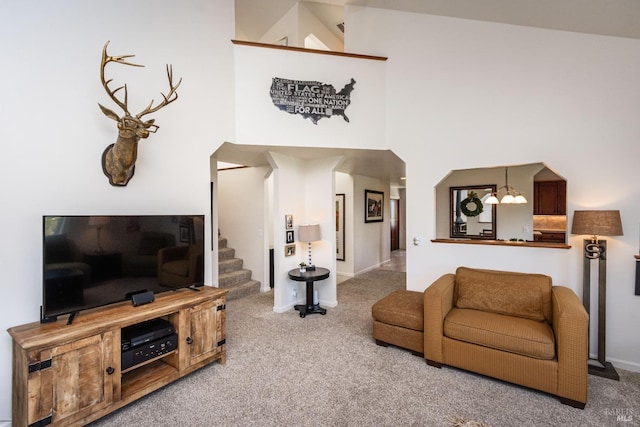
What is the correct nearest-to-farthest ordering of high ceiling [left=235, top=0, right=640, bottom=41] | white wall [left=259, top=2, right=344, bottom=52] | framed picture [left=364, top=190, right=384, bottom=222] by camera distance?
1. high ceiling [left=235, top=0, right=640, bottom=41]
2. white wall [left=259, top=2, right=344, bottom=52]
3. framed picture [left=364, top=190, right=384, bottom=222]

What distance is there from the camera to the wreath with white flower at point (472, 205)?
5613 mm

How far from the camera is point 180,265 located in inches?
102

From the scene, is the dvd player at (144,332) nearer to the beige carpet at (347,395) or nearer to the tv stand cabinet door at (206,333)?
the tv stand cabinet door at (206,333)

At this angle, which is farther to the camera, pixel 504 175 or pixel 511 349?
pixel 504 175

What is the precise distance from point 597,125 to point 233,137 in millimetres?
3773

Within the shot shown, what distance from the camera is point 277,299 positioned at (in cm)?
418

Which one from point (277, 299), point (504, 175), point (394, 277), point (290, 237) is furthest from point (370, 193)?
point (277, 299)

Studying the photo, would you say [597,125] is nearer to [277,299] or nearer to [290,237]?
[290,237]

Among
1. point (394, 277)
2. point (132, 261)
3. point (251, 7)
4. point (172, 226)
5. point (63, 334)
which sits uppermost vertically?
point (251, 7)

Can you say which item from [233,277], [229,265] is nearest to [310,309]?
[233,277]

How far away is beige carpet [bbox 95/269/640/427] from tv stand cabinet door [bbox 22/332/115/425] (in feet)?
0.91

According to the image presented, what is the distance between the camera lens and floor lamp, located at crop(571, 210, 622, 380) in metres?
2.47

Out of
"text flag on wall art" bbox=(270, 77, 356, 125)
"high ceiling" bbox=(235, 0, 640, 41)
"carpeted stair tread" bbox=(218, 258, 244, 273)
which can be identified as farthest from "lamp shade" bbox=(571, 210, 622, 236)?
"carpeted stair tread" bbox=(218, 258, 244, 273)

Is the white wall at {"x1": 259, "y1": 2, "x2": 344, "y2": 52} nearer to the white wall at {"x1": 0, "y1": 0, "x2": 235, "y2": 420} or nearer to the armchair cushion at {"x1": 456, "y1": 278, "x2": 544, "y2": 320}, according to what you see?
the white wall at {"x1": 0, "y1": 0, "x2": 235, "y2": 420}
